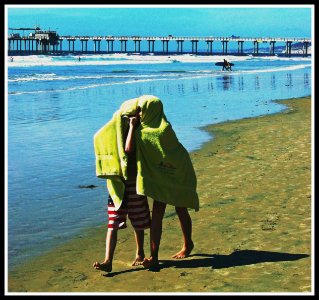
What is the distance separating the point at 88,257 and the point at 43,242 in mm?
592

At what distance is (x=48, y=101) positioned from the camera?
67.6ft

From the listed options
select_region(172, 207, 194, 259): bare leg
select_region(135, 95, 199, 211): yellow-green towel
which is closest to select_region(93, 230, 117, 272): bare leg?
select_region(135, 95, 199, 211): yellow-green towel

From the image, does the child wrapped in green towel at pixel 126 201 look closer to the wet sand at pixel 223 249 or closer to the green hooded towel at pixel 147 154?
the green hooded towel at pixel 147 154

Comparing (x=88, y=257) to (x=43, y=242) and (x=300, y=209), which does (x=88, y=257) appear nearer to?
(x=43, y=242)

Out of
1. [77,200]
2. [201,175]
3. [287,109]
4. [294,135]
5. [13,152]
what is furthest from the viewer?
[287,109]

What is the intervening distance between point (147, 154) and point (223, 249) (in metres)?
1.21

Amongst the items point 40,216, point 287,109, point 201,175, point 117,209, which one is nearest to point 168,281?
point 117,209

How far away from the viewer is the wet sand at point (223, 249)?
4.84 m

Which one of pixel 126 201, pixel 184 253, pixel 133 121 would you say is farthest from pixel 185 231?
pixel 133 121

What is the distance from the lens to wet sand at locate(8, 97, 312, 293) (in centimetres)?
484

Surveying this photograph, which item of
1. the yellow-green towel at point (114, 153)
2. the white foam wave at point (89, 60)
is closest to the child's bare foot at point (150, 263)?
the yellow-green towel at point (114, 153)

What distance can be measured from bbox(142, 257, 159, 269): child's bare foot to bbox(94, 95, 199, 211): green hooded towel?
1.54ft

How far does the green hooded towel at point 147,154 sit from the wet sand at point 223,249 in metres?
0.60

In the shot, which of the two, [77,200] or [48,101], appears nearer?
[77,200]
